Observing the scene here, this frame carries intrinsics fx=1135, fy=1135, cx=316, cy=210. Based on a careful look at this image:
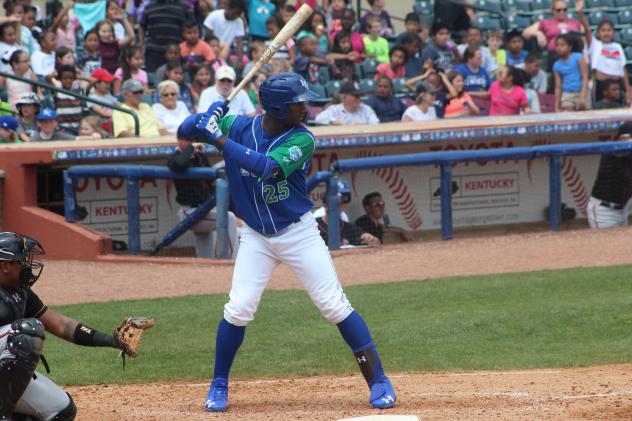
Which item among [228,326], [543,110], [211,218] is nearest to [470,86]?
[543,110]

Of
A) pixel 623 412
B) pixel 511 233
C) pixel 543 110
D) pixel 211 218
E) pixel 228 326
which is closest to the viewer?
pixel 623 412

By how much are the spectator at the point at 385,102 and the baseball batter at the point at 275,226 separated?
774cm

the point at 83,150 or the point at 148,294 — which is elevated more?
the point at 83,150

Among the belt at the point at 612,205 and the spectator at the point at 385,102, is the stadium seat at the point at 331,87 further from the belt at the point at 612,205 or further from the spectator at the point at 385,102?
the belt at the point at 612,205

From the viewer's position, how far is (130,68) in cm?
1362

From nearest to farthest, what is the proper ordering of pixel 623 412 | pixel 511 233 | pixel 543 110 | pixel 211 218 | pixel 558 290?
1. pixel 623 412
2. pixel 558 290
3. pixel 211 218
4. pixel 511 233
5. pixel 543 110

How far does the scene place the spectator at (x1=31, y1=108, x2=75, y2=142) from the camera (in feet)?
38.7

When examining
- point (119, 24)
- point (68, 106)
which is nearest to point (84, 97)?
point (68, 106)

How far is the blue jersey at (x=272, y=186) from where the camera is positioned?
582cm

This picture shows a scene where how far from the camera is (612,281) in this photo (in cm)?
961

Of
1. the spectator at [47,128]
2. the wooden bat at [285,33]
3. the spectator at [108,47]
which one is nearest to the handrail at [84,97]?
the spectator at [47,128]

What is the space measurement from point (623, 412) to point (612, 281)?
4.16 metres

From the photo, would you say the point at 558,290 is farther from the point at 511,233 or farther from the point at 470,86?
the point at 470,86

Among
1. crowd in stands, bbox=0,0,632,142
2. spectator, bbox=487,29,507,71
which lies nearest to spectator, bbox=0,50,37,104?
crowd in stands, bbox=0,0,632,142
